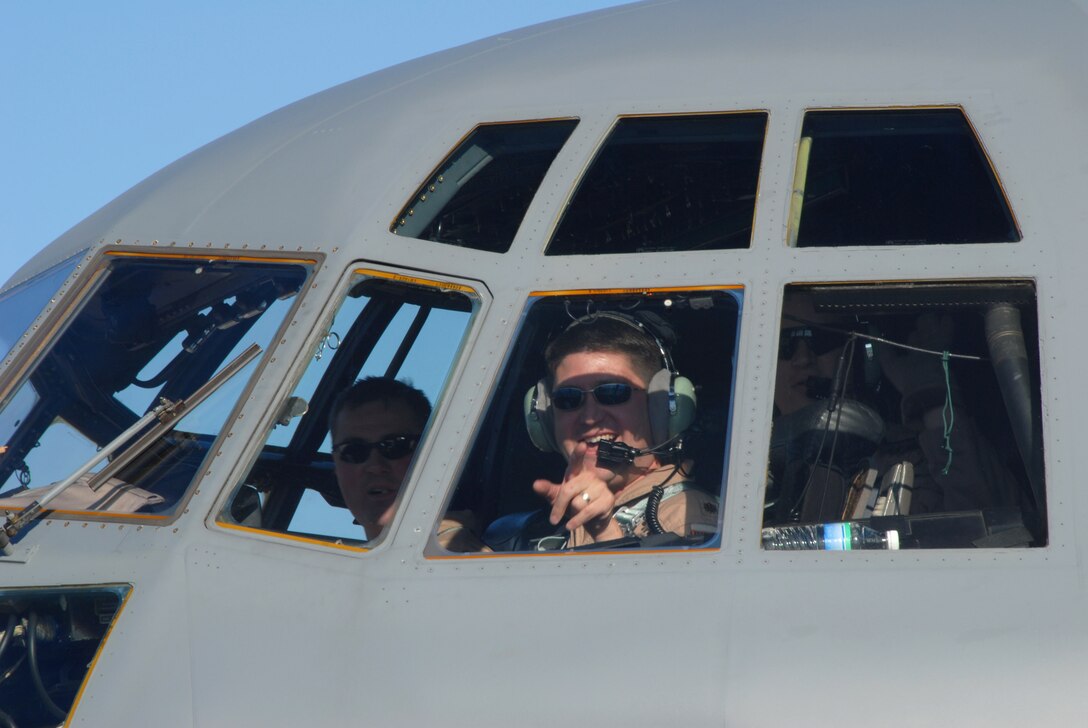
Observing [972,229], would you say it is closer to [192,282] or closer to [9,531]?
[192,282]

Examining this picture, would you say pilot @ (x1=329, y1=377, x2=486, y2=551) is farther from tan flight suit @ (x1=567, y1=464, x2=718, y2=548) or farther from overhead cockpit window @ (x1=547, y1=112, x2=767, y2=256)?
overhead cockpit window @ (x1=547, y1=112, x2=767, y2=256)

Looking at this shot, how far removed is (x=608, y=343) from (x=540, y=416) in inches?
21.0

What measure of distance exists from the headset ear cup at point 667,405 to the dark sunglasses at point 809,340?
540mm

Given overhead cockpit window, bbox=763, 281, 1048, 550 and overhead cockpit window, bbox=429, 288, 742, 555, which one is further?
overhead cockpit window, bbox=429, 288, 742, 555

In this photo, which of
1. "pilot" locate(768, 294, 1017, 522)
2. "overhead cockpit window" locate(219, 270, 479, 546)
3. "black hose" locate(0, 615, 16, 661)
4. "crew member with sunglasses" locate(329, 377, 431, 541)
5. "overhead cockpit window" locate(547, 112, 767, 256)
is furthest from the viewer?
"overhead cockpit window" locate(547, 112, 767, 256)

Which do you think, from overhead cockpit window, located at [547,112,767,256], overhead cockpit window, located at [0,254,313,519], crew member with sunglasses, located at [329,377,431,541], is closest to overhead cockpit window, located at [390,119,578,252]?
overhead cockpit window, located at [547,112,767,256]

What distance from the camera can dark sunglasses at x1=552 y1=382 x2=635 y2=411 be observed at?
5.93m

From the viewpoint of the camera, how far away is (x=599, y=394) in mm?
5938

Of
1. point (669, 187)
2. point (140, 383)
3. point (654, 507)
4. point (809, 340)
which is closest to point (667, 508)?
point (654, 507)

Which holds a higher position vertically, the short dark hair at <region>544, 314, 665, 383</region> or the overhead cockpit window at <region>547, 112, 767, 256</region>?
the overhead cockpit window at <region>547, 112, 767, 256</region>

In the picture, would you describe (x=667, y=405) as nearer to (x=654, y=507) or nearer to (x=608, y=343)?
(x=608, y=343)

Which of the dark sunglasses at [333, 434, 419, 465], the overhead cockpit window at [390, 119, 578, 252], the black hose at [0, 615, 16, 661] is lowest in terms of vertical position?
the black hose at [0, 615, 16, 661]

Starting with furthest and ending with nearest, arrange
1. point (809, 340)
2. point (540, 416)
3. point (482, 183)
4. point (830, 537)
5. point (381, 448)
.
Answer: point (482, 183) → point (381, 448) → point (540, 416) → point (809, 340) → point (830, 537)

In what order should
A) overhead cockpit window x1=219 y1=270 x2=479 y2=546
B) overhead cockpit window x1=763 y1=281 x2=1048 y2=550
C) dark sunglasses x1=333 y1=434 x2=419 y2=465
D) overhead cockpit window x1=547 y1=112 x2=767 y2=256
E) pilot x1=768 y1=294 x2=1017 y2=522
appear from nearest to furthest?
overhead cockpit window x1=763 y1=281 x2=1048 y2=550
pilot x1=768 y1=294 x2=1017 y2=522
overhead cockpit window x1=219 y1=270 x2=479 y2=546
overhead cockpit window x1=547 y1=112 x2=767 y2=256
dark sunglasses x1=333 y1=434 x2=419 y2=465
